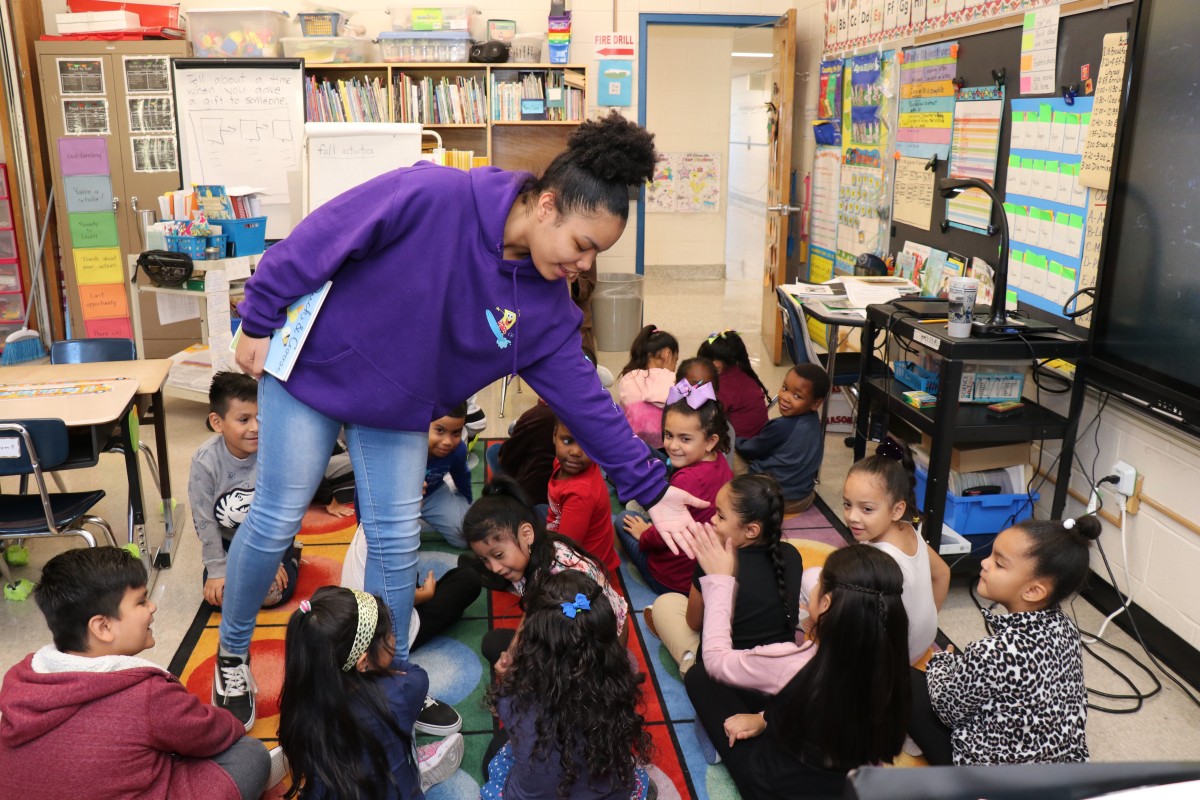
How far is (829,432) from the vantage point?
4.54 meters

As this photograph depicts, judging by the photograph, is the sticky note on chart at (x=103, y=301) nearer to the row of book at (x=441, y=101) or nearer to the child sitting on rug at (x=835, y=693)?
the row of book at (x=441, y=101)

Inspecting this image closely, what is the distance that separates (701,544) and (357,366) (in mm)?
846

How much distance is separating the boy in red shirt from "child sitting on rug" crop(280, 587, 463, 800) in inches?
41.7

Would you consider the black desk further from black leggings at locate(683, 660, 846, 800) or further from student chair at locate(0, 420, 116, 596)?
student chair at locate(0, 420, 116, 596)

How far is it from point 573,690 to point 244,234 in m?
3.53

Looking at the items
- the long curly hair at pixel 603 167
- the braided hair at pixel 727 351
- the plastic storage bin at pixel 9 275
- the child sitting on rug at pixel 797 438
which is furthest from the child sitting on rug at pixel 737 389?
the plastic storage bin at pixel 9 275

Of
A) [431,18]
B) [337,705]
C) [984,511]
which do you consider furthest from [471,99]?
[337,705]

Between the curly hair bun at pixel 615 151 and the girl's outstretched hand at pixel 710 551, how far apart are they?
832 mm

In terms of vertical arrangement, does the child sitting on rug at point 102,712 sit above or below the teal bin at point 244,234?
below

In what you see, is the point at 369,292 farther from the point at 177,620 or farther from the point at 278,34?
the point at 278,34

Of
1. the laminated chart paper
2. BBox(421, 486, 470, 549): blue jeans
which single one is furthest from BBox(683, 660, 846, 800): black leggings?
the laminated chart paper

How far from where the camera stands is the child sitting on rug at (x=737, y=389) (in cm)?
394

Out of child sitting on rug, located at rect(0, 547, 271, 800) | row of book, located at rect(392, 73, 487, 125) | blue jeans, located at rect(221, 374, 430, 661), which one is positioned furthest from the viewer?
row of book, located at rect(392, 73, 487, 125)

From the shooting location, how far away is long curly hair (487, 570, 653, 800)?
1735mm
